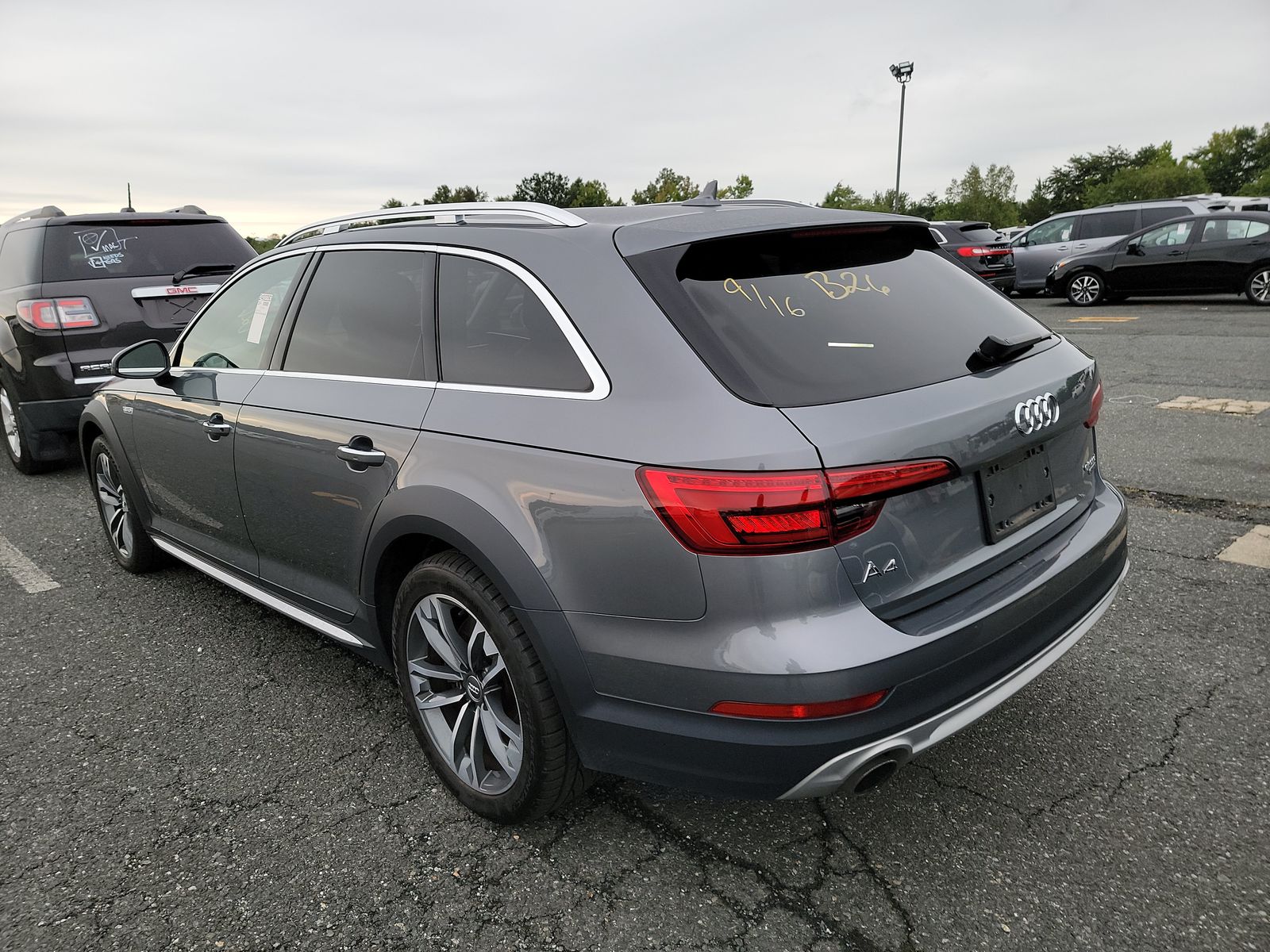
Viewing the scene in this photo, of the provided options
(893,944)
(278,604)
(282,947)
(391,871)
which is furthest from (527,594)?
(278,604)

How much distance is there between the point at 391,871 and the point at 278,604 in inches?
49.3

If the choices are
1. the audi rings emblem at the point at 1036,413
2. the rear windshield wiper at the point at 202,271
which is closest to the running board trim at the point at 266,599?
the audi rings emblem at the point at 1036,413

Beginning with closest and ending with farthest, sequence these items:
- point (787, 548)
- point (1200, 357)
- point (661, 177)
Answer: point (787, 548) → point (1200, 357) → point (661, 177)

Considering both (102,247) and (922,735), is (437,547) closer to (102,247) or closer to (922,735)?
(922,735)

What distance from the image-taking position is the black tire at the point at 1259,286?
1425 cm

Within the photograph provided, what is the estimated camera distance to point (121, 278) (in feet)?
21.4

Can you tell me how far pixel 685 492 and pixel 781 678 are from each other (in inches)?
17.0

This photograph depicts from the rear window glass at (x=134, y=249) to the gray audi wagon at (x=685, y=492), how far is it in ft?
14.6

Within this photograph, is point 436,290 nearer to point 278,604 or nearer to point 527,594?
point 527,594

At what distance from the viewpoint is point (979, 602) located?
2.12 metres

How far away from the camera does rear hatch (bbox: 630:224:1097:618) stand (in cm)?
197

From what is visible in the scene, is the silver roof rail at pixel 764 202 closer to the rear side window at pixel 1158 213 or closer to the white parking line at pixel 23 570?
the white parking line at pixel 23 570

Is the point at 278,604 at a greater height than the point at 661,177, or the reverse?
the point at 661,177

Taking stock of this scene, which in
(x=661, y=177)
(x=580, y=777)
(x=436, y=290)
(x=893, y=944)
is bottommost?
(x=893, y=944)
